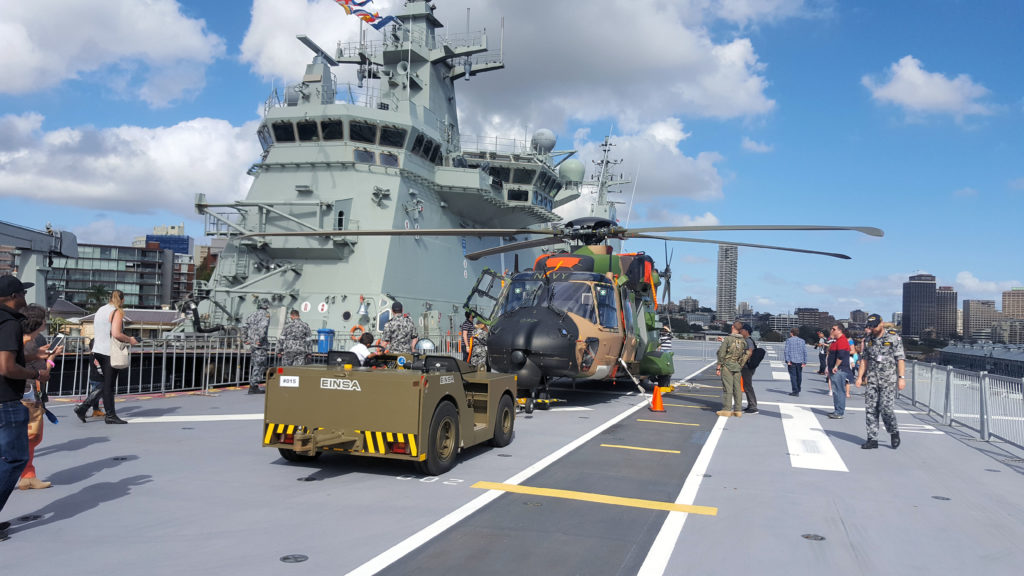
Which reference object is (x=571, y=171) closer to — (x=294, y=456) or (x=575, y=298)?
(x=575, y=298)

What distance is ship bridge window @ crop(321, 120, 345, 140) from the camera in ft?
62.7

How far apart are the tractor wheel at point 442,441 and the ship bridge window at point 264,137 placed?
1664 centimetres

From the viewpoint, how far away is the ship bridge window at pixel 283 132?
64.2ft

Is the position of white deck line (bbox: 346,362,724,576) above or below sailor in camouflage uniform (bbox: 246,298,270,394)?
below

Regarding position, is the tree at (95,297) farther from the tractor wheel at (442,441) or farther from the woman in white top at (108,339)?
the tractor wheel at (442,441)

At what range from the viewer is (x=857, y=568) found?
3.96 m

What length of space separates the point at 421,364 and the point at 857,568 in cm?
396

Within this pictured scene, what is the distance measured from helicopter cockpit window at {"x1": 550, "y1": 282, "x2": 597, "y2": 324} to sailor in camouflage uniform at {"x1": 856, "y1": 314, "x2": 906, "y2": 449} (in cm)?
410

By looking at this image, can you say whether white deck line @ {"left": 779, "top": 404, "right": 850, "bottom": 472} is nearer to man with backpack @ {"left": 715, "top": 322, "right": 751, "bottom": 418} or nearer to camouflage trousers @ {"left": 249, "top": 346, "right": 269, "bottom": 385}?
man with backpack @ {"left": 715, "top": 322, "right": 751, "bottom": 418}

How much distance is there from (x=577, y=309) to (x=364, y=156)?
1106 cm

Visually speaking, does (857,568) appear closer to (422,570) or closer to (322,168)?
(422,570)

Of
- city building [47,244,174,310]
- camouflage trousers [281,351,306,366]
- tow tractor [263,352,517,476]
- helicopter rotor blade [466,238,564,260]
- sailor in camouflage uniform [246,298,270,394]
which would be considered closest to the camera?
tow tractor [263,352,517,476]

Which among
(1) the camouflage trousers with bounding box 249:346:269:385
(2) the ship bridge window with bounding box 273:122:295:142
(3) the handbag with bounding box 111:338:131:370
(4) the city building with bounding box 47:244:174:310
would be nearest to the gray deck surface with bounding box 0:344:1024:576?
(3) the handbag with bounding box 111:338:131:370

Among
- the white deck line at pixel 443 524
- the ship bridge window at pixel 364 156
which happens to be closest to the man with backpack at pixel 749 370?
the white deck line at pixel 443 524
